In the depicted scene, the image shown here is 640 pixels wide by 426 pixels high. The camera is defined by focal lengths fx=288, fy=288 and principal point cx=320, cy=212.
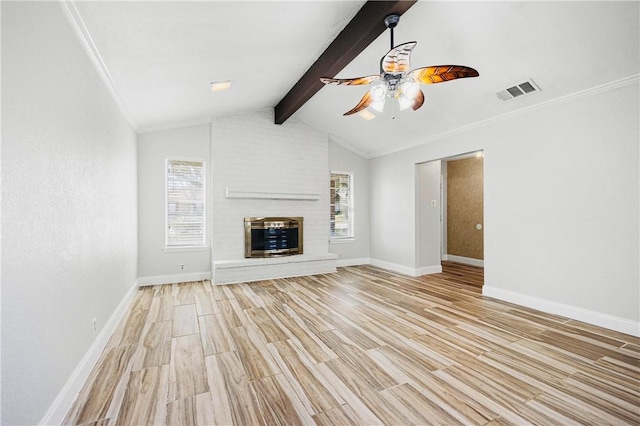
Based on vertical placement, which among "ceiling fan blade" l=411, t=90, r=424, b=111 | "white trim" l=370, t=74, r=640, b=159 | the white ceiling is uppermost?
the white ceiling

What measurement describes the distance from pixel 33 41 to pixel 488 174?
504 cm

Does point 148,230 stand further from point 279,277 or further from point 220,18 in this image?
point 220,18

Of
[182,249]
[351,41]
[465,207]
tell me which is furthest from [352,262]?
[351,41]

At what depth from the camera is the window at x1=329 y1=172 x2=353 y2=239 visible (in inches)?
272

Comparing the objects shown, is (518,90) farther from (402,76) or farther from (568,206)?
(402,76)

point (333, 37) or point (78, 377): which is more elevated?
point (333, 37)

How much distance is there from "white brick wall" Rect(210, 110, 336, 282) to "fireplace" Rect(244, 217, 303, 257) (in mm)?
133

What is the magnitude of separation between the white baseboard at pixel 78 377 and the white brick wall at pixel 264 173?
252 cm

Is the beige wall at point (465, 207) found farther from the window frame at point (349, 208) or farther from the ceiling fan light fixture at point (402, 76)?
the ceiling fan light fixture at point (402, 76)

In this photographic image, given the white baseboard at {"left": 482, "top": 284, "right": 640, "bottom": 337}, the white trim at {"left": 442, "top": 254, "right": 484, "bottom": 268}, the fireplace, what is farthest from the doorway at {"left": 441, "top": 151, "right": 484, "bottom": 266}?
the fireplace

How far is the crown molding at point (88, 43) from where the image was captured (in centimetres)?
193

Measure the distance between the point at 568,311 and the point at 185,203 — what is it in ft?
19.9

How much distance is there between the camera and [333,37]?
10.9ft

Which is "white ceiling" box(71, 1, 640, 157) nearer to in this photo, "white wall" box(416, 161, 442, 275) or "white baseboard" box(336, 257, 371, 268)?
"white wall" box(416, 161, 442, 275)
